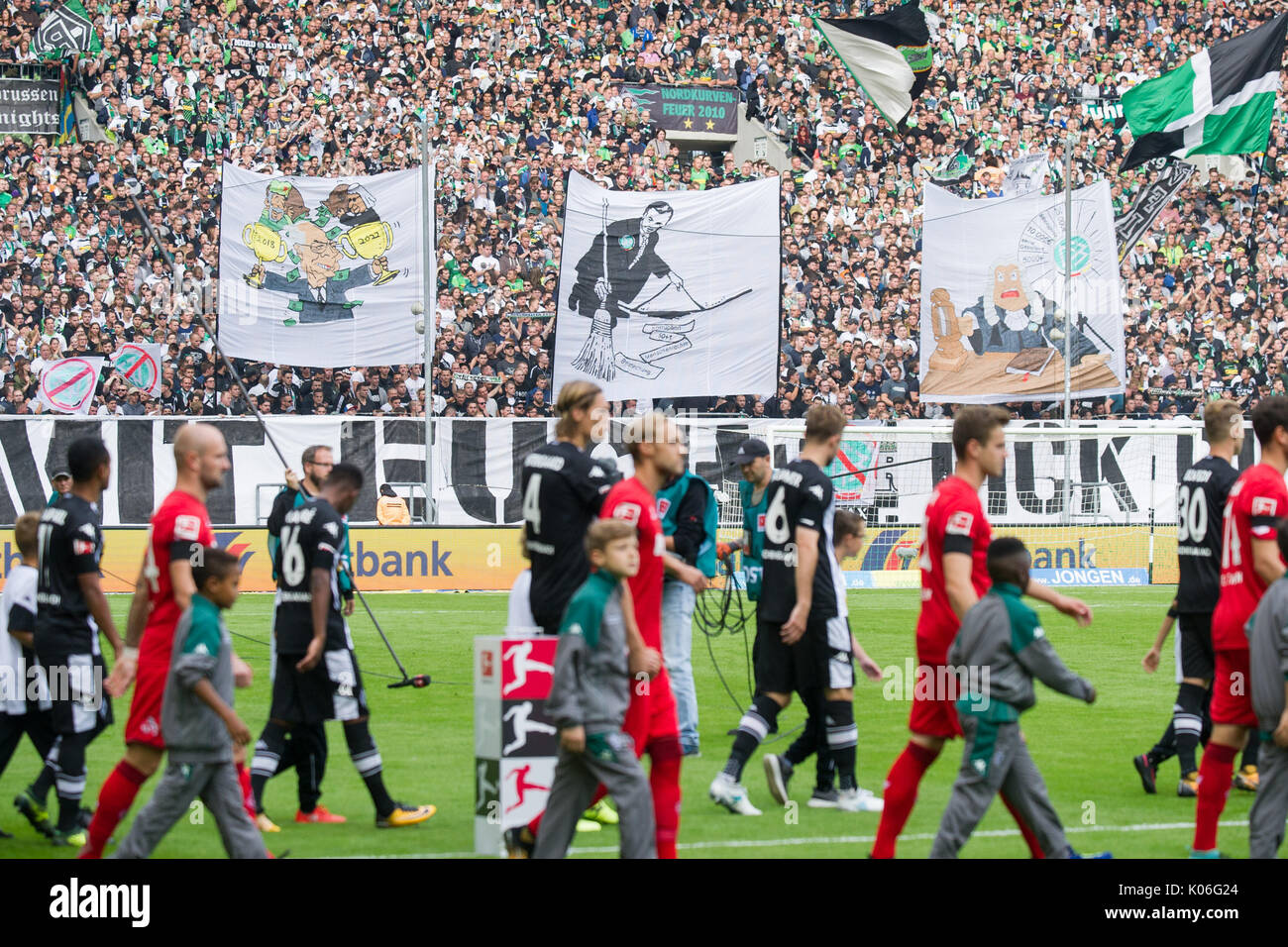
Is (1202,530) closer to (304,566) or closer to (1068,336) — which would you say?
(304,566)

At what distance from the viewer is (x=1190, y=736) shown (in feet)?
30.5

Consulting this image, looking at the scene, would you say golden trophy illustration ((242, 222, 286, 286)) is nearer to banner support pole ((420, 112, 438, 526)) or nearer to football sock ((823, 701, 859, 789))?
banner support pole ((420, 112, 438, 526))

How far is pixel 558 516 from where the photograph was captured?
759cm

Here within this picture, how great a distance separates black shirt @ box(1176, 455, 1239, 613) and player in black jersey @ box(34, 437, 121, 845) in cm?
600

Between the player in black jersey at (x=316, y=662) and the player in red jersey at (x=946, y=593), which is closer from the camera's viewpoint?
the player in red jersey at (x=946, y=593)

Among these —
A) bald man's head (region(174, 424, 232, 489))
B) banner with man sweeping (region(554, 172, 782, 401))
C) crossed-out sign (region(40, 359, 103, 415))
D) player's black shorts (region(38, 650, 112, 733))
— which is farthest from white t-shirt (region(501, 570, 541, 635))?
crossed-out sign (region(40, 359, 103, 415))

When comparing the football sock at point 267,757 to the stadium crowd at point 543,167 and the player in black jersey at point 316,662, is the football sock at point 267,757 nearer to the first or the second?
the player in black jersey at point 316,662

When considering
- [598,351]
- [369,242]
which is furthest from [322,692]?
[369,242]

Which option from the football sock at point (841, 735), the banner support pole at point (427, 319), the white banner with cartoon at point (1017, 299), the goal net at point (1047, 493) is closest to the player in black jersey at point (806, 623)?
the football sock at point (841, 735)

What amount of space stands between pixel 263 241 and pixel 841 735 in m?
17.8

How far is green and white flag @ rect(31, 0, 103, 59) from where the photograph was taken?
2927 centimetres

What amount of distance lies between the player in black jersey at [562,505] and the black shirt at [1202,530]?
Answer: 11.8 feet

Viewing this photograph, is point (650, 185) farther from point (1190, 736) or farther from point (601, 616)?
point (601, 616)

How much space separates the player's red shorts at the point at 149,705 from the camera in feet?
22.2
